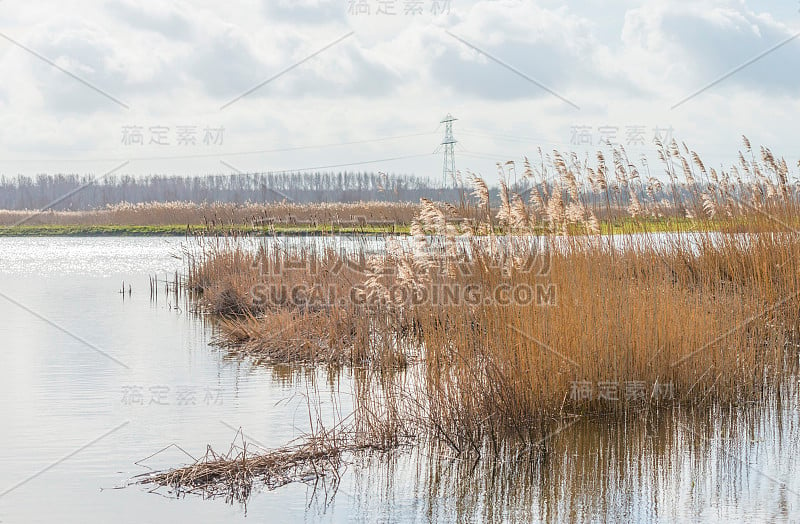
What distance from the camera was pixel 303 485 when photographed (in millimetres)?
4594

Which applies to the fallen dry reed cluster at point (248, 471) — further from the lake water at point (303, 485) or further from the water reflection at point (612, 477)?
the water reflection at point (612, 477)

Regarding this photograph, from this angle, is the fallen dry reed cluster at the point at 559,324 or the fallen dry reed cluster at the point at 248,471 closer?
the fallen dry reed cluster at the point at 248,471

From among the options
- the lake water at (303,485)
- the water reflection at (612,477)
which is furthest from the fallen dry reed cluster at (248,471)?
the water reflection at (612,477)

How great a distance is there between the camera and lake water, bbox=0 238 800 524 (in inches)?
164

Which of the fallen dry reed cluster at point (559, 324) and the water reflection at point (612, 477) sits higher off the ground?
the fallen dry reed cluster at point (559, 324)

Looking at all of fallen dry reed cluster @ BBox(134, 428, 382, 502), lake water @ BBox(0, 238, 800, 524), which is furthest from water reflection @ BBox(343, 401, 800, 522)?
fallen dry reed cluster @ BBox(134, 428, 382, 502)

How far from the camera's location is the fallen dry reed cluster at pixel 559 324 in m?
5.27

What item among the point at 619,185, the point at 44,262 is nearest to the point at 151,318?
the point at 619,185

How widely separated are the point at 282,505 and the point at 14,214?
158 feet

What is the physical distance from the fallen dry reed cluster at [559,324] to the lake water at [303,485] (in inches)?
10.5

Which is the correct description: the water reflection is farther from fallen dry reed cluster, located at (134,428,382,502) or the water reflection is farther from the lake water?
fallen dry reed cluster, located at (134,428,382,502)

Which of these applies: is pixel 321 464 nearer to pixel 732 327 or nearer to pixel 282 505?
pixel 282 505

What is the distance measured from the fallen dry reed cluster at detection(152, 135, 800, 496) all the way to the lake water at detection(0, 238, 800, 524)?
0.27 meters

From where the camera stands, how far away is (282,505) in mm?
4273
